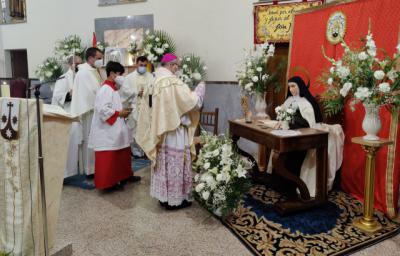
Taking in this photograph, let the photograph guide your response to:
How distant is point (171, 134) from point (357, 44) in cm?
240

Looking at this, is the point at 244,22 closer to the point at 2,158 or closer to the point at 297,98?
the point at 297,98

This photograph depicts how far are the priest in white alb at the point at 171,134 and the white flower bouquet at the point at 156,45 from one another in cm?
281

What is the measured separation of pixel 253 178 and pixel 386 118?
187 cm

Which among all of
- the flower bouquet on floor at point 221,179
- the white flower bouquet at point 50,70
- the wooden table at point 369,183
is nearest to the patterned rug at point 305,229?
the wooden table at point 369,183

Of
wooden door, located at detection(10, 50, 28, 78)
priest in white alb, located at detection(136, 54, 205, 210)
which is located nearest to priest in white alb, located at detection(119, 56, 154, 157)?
priest in white alb, located at detection(136, 54, 205, 210)

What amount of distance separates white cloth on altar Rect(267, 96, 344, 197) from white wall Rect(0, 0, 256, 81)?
2.34m

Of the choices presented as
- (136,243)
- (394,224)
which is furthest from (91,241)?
(394,224)

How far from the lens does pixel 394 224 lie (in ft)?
11.2

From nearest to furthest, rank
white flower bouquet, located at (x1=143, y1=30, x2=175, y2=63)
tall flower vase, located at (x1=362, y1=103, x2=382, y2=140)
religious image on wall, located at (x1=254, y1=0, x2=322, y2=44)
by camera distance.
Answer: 1. tall flower vase, located at (x1=362, y1=103, x2=382, y2=140)
2. religious image on wall, located at (x1=254, y1=0, x2=322, y2=44)
3. white flower bouquet, located at (x1=143, y1=30, x2=175, y2=63)

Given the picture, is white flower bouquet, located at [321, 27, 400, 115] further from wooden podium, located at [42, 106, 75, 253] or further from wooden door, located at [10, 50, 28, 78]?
wooden door, located at [10, 50, 28, 78]

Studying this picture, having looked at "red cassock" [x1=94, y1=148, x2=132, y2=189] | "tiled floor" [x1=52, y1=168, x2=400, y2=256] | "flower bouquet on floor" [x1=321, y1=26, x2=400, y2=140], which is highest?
"flower bouquet on floor" [x1=321, y1=26, x2=400, y2=140]

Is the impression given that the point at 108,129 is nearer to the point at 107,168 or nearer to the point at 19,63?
the point at 107,168

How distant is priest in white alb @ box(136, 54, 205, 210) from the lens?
3609mm

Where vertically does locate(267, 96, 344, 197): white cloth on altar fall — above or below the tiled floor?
above
